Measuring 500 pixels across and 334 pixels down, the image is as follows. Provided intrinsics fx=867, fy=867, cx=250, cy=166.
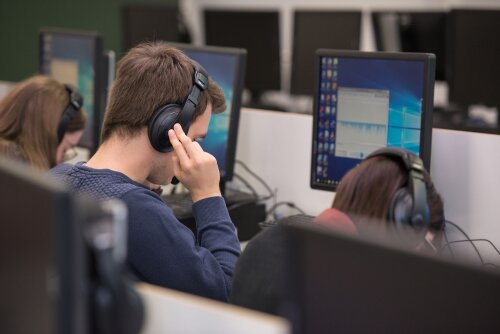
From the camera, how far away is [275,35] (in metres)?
4.96

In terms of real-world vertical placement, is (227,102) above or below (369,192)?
above

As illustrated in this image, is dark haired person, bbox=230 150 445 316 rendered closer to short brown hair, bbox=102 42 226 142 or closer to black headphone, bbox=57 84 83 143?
short brown hair, bbox=102 42 226 142

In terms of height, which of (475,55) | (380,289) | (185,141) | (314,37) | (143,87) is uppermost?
(314,37)

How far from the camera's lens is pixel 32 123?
2.51 meters

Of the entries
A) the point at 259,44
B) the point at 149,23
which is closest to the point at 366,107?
the point at 149,23

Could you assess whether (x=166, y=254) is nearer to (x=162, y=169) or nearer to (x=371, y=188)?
(x=162, y=169)

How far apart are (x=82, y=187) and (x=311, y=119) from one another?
0.98 metres

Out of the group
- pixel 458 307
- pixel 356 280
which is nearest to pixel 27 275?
pixel 356 280

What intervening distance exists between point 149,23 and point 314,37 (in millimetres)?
885

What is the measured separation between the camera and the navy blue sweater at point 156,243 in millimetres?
1665

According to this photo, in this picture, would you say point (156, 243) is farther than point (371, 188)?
Yes

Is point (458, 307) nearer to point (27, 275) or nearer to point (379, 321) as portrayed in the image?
point (379, 321)

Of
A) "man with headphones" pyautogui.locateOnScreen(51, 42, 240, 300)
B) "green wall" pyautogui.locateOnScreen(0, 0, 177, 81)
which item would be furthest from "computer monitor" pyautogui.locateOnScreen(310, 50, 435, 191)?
"green wall" pyautogui.locateOnScreen(0, 0, 177, 81)

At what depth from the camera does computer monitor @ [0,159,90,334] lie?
0.92 m
